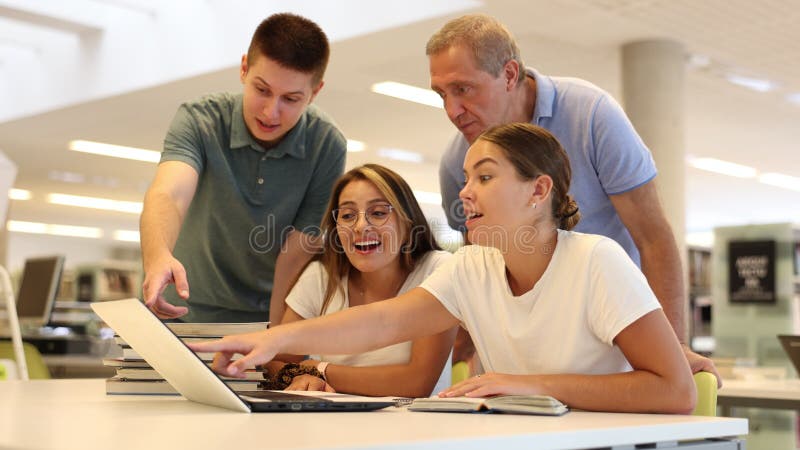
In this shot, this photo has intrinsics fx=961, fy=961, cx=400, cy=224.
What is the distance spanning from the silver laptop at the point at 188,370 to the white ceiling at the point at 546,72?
14.1 feet

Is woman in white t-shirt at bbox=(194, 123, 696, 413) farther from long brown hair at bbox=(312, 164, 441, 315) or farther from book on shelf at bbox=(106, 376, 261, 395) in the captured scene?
long brown hair at bbox=(312, 164, 441, 315)

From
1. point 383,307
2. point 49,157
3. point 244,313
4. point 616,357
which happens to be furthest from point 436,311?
point 49,157

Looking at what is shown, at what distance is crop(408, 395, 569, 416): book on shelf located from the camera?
1290 millimetres

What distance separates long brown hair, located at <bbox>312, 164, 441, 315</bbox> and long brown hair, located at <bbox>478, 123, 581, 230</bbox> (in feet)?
2.04

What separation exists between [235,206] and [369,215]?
1.16ft

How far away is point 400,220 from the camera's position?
236 cm

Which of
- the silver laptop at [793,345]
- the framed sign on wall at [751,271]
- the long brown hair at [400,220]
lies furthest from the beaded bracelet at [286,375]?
the framed sign on wall at [751,271]

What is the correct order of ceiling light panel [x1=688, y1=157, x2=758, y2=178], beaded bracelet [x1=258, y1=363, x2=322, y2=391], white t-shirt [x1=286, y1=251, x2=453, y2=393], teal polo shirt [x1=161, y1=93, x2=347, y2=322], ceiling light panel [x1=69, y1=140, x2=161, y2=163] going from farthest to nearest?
ceiling light panel [x1=688, y1=157, x2=758, y2=178] < ceiling light panel [x1=69, y1=140, x2=161, y2=163] < teal polo shirt [x1=161, y1=93, x2=347, y2=322] < white t-shirt [x1=286, y1=251, x2=453, y2=393] < beaded bracelet [x1=258, y1=363, x2=322, y2=391]

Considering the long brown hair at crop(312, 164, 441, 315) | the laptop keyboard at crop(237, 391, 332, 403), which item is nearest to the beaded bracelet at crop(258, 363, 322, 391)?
the long brown hair at crop(312, 164, 441, 315)

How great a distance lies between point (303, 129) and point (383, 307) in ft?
2.91

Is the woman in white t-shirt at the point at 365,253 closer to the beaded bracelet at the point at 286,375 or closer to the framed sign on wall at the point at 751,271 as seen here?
the beaded bracelet at the point at 286,375

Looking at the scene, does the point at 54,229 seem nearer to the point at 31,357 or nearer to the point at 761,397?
the point at 31,357

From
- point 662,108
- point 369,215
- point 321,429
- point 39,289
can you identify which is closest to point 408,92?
point 662,108

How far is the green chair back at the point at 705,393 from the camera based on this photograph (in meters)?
1.62
